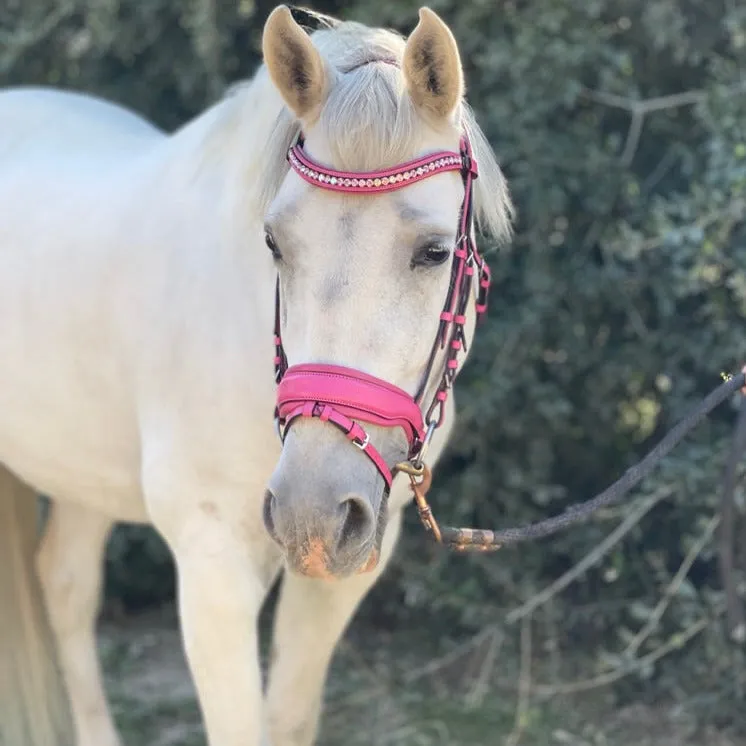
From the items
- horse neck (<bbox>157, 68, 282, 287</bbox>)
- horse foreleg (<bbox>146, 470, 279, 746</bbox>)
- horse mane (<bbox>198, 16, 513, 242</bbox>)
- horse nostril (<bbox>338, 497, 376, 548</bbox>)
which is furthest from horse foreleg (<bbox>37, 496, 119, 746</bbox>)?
horse nostril (<bbox>338, 497, 376, 548</bbox>)

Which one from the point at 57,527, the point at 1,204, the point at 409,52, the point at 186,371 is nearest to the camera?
the point at 409,52

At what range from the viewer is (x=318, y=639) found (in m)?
2.12

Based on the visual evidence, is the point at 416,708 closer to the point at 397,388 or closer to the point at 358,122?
the point at 397,388

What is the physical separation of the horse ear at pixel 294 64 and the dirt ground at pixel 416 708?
1827 mm

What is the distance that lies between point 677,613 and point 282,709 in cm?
116

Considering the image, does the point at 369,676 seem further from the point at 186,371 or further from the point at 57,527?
the point at 186,371

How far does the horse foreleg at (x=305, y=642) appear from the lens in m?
2.07

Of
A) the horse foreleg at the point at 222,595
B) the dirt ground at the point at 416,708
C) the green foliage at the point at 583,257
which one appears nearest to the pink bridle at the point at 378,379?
the horse foreleg at the point at 222,595

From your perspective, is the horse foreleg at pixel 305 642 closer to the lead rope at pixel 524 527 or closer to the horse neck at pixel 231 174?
the lead rope at pixel 524 527

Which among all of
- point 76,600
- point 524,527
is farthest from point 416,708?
point 524,527

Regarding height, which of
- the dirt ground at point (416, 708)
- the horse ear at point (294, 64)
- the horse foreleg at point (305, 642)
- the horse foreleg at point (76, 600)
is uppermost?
the horse ear at point (294, 64)

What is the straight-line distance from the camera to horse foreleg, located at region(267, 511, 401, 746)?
2068 mm

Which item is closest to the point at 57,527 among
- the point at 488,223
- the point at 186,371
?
the point at 186,371

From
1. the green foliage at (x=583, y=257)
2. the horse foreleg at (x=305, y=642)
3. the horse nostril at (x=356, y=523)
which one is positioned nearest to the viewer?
the horse nostril at (x=356, y=523)
